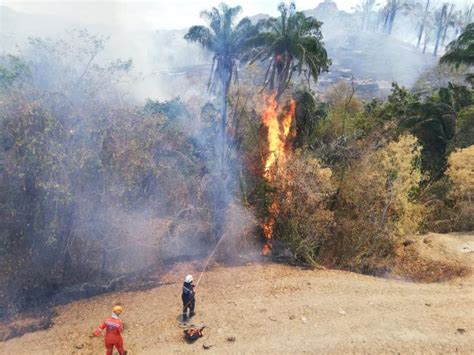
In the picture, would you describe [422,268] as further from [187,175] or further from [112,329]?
[112,329]

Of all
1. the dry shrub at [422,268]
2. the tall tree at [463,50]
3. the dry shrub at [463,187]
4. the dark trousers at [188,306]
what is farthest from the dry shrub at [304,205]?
the tall tree at [463,50]

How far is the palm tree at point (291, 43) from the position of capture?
20.1m

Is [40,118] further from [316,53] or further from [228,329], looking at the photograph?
[316,53]

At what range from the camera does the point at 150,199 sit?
15906mm

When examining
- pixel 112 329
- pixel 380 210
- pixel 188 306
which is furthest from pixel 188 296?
pixel 380 210

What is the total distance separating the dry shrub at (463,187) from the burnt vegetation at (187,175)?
0.07 meters

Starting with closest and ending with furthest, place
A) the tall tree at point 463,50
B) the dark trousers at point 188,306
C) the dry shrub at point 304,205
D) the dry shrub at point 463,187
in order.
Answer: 1. the dark trousers at point 188,306
2. the dry shrub at point 304,205
3. the dry shrub at point 463,187
4. the tall tree at point 463,50

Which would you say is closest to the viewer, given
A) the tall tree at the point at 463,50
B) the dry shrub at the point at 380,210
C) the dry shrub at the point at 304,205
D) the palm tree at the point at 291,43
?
the dry shrub at the point at 304,205

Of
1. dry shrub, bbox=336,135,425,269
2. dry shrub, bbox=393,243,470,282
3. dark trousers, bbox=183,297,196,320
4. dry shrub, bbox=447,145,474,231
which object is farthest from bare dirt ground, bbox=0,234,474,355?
dry shrub, bbox=447,145,474,231

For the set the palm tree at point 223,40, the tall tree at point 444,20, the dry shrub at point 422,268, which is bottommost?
the dry shrub at point 422,268

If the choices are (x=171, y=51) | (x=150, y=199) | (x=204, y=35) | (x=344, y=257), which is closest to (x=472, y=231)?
(x=344, y=257)

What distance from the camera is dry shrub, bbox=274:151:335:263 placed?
1638 cm

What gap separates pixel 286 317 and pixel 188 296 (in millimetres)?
2852

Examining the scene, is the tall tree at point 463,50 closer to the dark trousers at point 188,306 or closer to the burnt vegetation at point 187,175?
the burnt vegetation at point 187,175
